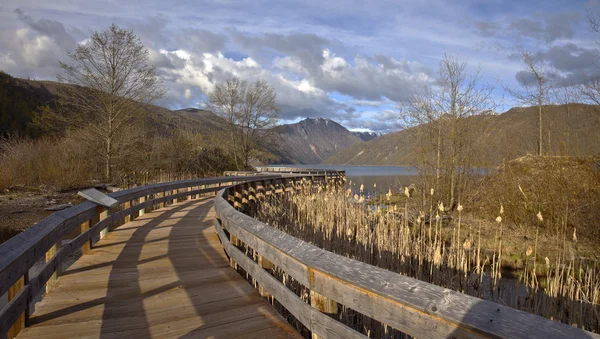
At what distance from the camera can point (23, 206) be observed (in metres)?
13.9

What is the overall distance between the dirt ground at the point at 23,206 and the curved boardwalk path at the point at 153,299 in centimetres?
778

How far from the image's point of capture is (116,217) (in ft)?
23.7

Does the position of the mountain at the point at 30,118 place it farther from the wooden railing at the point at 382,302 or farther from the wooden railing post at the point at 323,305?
the wooden railing post at the point at 323,305

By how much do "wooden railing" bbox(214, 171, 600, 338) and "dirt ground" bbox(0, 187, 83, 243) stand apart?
11.0m

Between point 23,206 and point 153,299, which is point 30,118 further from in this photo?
point 153,299

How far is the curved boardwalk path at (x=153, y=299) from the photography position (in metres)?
3.09

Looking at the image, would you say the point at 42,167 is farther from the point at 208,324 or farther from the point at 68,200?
the point at 208,324

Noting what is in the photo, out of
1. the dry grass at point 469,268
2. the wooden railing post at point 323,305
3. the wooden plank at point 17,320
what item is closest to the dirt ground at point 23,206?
the wooden plank at point 17,320

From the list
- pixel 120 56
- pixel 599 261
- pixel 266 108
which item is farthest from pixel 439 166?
pixel 266 108

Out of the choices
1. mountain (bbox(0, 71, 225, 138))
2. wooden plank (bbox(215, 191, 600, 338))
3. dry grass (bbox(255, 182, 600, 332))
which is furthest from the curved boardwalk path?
mountain (bbox(0, 71, 225, 138))

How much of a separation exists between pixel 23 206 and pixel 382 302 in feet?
53.2

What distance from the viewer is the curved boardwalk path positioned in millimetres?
3092

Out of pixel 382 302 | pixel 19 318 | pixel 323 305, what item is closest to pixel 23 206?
pixel 19 318

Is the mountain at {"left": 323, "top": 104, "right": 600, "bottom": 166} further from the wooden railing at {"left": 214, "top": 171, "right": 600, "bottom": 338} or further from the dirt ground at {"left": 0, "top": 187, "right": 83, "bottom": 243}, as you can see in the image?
the dirt ground at {"left": 0, "top": 187, "right": 83, "bottom": 243}
